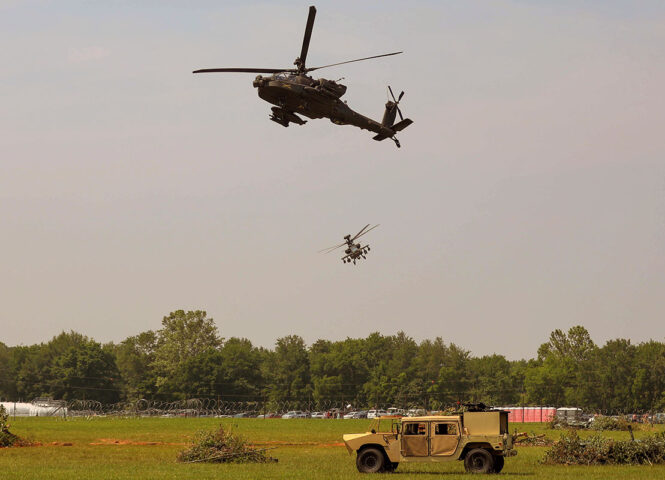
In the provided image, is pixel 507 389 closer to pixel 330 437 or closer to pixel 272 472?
pixel 330 437

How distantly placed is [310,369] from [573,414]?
281ft

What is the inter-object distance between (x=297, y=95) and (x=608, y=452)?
19.7 meters

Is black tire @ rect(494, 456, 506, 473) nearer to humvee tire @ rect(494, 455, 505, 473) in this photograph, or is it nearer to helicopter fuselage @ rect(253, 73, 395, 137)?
humvee tire @ rect(494, 455, 505, 473)

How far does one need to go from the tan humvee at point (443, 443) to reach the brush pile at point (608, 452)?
4930 mm

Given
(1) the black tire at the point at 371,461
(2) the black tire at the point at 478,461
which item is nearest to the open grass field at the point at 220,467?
(1) the black tire at the point at 371,461

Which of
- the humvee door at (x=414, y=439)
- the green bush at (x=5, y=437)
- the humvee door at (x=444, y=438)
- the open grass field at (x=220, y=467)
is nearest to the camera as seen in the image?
the open grass field at (x=220, y=467)

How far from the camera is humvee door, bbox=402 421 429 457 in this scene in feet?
100

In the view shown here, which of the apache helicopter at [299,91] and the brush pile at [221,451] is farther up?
the apache helicopter at [299,91]

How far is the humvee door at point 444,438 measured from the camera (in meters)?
30.3

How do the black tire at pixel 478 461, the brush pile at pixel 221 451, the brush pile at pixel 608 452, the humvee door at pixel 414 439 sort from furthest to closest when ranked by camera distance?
the brush pile at pixel 221 451 < the brush pile at pixel 608 452 < the humvee door at pixel 414 439 < the black tire at pixel 478 461

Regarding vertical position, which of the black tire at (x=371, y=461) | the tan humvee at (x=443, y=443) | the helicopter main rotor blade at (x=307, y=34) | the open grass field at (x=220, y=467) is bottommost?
the open grass field at (x=220, y=467)

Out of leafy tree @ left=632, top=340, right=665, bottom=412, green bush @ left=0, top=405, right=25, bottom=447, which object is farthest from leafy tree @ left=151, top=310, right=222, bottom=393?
green bush @ left=0, top=405, right=25, bottom=447

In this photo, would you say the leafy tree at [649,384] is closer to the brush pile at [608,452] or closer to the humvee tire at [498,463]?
the brush pile at [608,452]

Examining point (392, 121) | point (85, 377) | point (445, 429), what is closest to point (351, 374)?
point (85, 377)
